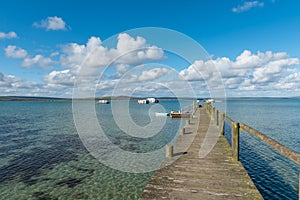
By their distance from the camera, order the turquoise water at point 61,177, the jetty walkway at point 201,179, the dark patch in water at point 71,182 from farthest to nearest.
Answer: the dark patch in water at point 71,182
the turquoise water at point 61,177
the jetty walkway at point 201,179

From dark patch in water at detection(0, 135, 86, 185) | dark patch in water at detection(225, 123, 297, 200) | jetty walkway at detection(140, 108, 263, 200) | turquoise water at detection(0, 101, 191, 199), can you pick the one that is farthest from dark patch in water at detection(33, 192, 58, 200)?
dark patch in water at detection(225, 123, 297, 200)

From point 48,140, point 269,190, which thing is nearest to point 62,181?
point 269,190

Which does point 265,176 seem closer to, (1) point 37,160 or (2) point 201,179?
(2) point 201,179

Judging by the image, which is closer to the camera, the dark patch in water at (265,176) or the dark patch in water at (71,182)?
the dark patch in water at (265,176)

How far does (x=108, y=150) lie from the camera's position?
16297 millimetres

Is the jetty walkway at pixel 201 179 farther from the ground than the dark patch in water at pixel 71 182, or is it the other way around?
the jetty walkway at pixel 201 179

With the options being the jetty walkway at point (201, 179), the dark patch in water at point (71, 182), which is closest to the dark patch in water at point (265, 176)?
the jetty walkway at point (201, 179)

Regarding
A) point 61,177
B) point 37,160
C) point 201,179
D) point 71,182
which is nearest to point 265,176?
point 201,179

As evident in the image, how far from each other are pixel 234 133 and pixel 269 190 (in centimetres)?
395

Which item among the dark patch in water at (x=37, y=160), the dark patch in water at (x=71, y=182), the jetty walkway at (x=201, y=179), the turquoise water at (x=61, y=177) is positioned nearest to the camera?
the jetty walkway at (x=201, y=179)

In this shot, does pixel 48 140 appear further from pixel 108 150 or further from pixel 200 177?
pixel 200 177

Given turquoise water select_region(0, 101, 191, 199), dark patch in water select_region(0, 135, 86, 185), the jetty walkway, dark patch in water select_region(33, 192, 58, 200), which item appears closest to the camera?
the jetty walkway

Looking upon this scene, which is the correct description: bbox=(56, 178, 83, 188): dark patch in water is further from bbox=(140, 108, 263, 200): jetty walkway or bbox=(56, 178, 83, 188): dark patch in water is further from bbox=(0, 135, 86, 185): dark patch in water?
bbox=(140, 108, 263, 200): jetty walkway

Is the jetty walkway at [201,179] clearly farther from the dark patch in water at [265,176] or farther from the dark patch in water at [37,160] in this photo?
the dark patch in water at [37,160]
